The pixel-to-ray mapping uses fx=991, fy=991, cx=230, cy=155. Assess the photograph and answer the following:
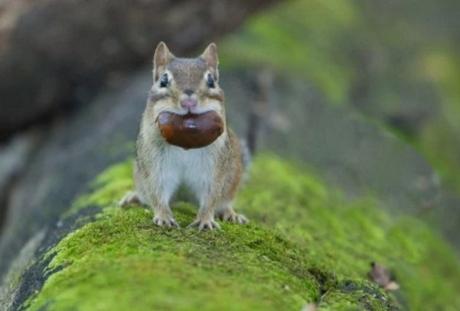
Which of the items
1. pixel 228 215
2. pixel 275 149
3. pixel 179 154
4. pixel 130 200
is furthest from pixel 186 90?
pixel 275 149

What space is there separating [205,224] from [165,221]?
0.27 metres

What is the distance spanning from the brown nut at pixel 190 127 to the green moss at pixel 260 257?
1.99 ft

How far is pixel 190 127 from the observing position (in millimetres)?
6238

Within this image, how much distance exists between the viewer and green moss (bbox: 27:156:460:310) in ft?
17.0

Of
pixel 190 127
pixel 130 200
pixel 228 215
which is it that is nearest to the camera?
pixel 190 127

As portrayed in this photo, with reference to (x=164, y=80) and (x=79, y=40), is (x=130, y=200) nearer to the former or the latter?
(x=164, y=80)

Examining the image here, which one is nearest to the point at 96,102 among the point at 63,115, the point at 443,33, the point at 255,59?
the point at 63,115

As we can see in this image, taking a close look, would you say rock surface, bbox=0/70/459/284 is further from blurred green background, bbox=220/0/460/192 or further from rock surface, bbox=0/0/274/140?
blurred green background, bbox=220/0/460/192

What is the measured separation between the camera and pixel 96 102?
12.0 meters

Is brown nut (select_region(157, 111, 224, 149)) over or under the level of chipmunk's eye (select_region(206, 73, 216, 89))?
under

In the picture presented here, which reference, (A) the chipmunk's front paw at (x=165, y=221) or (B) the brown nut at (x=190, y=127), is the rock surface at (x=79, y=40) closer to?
(A) the chipmunk's front paw at (x=165, y=221)

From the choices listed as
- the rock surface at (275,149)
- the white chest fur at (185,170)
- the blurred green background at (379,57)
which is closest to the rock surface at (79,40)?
the rock surface at (275,149)

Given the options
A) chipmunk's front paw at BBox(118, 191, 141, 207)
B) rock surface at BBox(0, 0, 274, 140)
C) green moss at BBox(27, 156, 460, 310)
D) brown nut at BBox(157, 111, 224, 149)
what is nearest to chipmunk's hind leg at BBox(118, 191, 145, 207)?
chipmunk's front paw at BBox(118, 191, 141, 207)

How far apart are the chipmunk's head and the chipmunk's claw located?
0.71 meters
